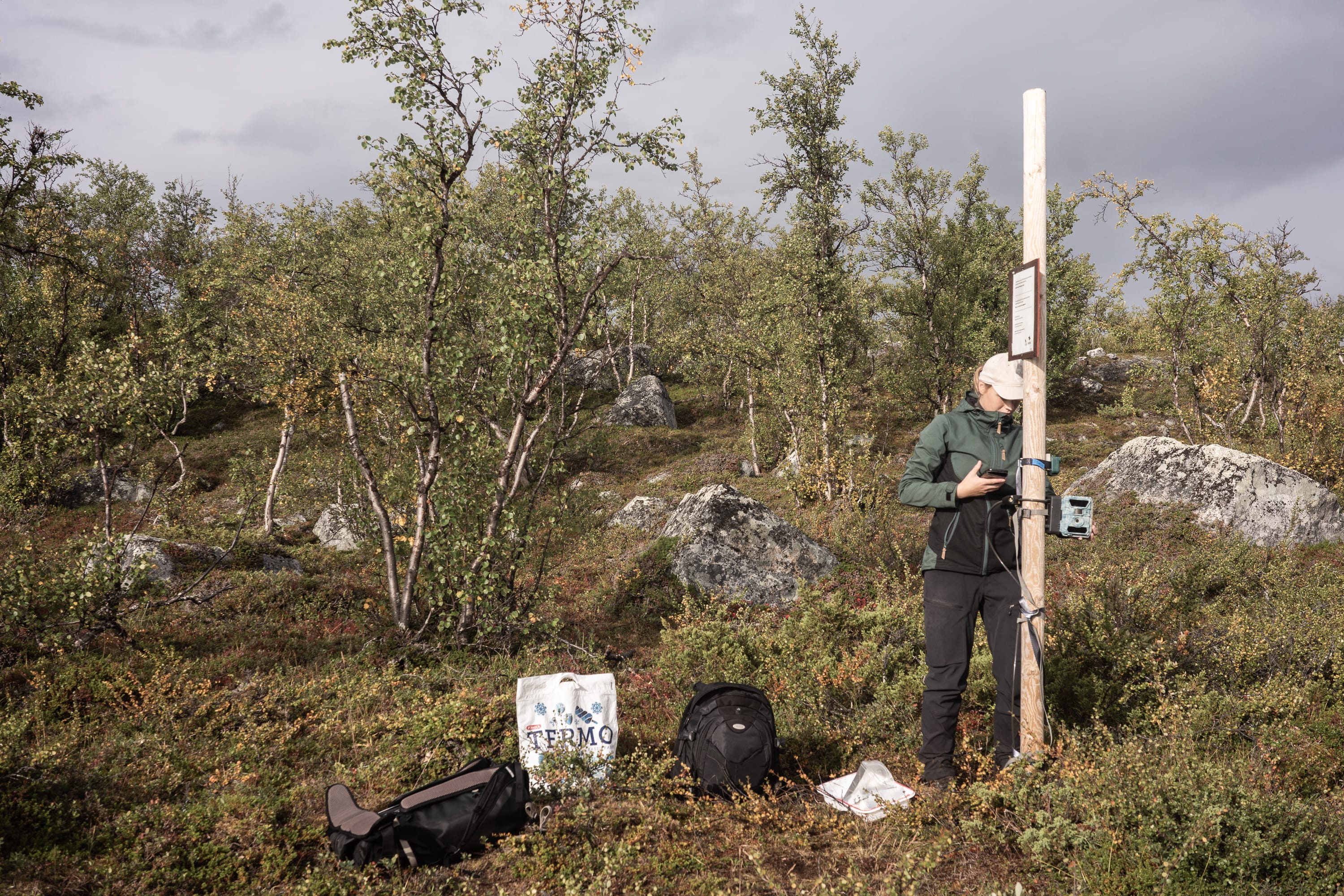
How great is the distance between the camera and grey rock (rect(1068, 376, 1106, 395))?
3421cm

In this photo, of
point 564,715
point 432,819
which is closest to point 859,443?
point 564,715

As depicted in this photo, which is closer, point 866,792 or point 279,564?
point 866,792

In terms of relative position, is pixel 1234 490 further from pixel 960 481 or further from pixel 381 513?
pixel 381 513

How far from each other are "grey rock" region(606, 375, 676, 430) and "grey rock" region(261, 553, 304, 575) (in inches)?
741

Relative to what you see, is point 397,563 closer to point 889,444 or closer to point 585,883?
point 585,883

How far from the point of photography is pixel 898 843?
4.30 m

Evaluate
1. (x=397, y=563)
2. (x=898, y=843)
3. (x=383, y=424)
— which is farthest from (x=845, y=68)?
(x=898, y=843)

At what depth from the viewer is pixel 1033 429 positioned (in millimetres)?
4504

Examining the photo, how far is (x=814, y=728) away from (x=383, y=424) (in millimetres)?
8096

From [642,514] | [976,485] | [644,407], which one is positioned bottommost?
[642,514]

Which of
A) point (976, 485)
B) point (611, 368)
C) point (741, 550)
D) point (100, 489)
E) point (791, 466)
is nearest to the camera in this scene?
point (976, 485)

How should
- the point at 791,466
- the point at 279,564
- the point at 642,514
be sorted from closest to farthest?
1. the point at 279,564
2. the point at 642,514
3. the point at 791,466

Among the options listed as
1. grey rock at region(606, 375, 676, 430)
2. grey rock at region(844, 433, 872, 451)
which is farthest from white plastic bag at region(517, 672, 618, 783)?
grey rock at region(606, 375, 676, 430)

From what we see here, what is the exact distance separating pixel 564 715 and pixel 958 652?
9.99 feet
